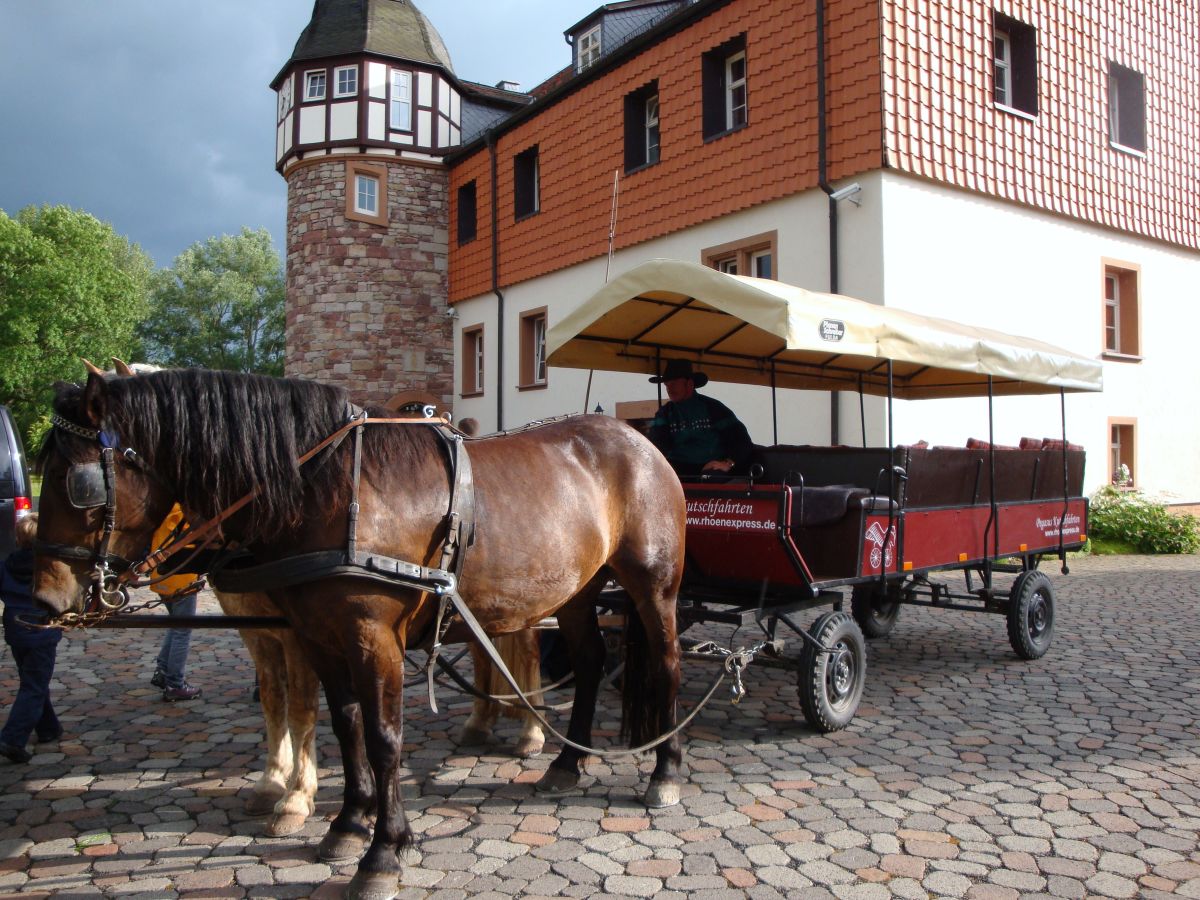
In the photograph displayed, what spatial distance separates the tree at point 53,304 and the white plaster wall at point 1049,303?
3207 cm

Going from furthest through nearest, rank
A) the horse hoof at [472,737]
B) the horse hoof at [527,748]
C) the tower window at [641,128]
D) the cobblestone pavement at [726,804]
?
1. the tower window at [641,128]
2. the horse hoof at [472,737]
3. the horse hoof at [527,748]
4. the cobblestone pavement at [726,804]

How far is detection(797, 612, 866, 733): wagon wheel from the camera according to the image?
4637mm

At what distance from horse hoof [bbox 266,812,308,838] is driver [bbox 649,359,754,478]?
2.99 m

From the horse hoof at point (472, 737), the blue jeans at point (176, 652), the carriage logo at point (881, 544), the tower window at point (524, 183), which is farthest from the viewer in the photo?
the tower window at point (524, 183)

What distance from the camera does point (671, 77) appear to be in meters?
14.3

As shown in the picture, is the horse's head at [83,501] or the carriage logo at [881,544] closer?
the horse's head at [83,501]

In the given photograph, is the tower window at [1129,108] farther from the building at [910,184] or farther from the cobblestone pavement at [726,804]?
the cobblestone pavement at [726,804]

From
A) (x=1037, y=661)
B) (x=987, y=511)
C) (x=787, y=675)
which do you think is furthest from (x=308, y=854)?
(x=1037, y=661)

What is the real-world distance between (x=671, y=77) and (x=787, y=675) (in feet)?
35.7

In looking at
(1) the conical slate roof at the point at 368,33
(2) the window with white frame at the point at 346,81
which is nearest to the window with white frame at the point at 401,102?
(1) the conical slate roof at the point at 368,33

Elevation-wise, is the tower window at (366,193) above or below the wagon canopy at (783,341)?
above

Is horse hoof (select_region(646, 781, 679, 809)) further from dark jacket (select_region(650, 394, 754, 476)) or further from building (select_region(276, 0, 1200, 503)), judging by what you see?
building (select_region(276, 0, 1200, 503))

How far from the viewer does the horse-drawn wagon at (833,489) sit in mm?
4781

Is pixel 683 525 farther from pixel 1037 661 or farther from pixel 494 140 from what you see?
pixel 494 140
